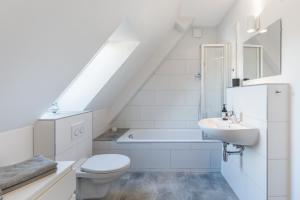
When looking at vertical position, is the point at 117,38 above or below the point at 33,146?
above

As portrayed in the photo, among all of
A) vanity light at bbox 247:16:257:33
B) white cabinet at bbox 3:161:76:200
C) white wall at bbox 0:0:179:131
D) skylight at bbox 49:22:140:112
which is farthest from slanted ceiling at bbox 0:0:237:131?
vanity light at bbox 247:16:257:33

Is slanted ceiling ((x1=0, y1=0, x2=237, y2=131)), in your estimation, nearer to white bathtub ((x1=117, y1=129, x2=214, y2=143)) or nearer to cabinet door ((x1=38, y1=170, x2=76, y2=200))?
cabinet door ((x1=38, y1=170, x2=76, y2=200))

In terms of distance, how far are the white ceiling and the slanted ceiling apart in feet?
3.91

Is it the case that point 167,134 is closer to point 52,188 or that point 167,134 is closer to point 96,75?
point 96,75

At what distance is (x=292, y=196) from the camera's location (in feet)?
5.90

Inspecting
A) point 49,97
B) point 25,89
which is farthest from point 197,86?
point 25,89

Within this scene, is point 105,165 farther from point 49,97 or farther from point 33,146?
point 49,97

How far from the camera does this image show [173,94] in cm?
417

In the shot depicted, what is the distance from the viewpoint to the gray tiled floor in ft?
8.49

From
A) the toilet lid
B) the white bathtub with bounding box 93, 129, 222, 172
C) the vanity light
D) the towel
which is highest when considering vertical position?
the vanity light

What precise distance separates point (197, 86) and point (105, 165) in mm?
2491

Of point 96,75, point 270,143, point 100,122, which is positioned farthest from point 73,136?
point 270,143

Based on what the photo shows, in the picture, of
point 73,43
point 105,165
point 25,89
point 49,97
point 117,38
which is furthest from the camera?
point 117,38

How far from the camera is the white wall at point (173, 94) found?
413 centimetres
